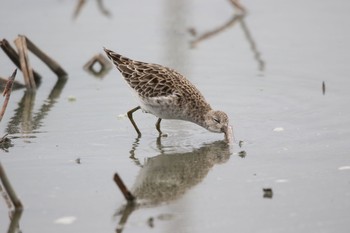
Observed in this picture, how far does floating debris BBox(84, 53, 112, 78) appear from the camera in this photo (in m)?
12.6

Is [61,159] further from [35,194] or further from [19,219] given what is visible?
[19,219]

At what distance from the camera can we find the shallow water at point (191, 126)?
740cm

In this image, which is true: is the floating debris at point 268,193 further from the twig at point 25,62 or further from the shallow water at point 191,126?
the twig at point 25,62

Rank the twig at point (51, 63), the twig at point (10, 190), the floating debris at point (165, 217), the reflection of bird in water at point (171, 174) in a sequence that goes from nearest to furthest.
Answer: the twig at point (10, 190)
the floating debris at point (165, 217)
the reflection of bird in water at point (171, 174)
the twig at point (51, 63)

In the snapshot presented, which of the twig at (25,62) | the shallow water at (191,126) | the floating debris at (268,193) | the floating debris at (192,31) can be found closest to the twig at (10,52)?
the twig at (25,62)

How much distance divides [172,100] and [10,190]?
10.6 feet

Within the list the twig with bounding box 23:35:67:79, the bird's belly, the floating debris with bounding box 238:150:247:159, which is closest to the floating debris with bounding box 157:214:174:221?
the floating debris with bounding box 238:150:247:159

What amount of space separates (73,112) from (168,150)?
84.7 inches

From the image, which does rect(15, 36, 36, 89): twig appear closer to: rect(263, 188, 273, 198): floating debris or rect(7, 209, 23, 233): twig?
rect(7, 209, 23, 233): twig

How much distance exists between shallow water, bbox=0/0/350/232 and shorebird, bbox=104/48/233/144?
0.83 feet

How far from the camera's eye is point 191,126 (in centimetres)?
1041

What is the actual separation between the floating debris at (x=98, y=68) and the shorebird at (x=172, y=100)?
2.61 meters

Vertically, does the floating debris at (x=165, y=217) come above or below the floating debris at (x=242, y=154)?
above

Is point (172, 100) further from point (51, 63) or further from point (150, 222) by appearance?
point (51, 63)
